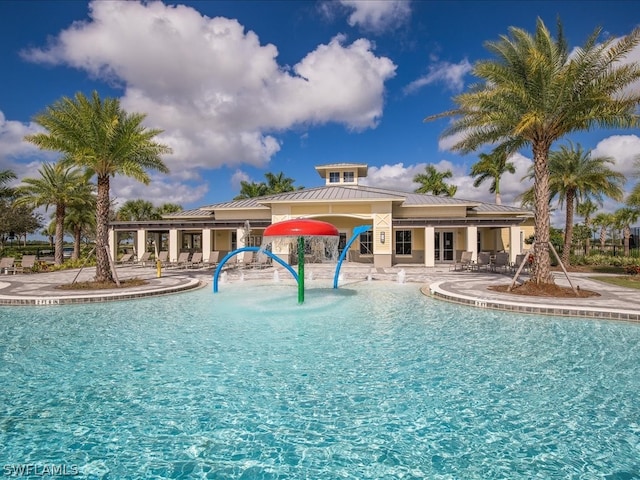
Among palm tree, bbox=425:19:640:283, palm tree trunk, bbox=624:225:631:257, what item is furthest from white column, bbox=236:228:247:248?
palm tree trunk, bbox=624:225:631:257

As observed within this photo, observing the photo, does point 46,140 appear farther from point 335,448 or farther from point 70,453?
point 335,448

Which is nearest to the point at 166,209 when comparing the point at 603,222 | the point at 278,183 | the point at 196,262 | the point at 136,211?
the point at 136,211

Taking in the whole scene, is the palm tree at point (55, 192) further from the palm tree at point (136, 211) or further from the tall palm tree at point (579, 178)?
the tall palm tree at point (579, 178)

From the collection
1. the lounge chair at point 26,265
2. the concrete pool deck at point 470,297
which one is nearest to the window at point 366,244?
the concrete pool deck at point 470,297

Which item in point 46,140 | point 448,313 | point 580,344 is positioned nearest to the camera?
point 580,344

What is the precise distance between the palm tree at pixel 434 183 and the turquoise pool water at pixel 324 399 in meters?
35.3

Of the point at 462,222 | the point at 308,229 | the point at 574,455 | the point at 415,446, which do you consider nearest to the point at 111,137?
the point at 308,229

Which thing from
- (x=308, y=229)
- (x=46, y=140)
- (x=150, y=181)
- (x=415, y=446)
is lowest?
(x=415, y=446)

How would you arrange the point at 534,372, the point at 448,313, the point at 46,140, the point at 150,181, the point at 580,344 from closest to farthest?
the point at 534,372 → the point at 580,344 → the point at 448,313 → the point at 46,140 → the point at 150,181

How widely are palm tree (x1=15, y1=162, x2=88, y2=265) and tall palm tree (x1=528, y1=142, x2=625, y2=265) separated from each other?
34.1 meters

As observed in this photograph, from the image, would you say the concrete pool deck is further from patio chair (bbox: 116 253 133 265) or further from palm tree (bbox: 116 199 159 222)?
palm tree (bbox: 116 199 159 222)

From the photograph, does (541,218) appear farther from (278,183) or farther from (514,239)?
(278,183)

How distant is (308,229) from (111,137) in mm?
9858

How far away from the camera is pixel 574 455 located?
3.92 metres
